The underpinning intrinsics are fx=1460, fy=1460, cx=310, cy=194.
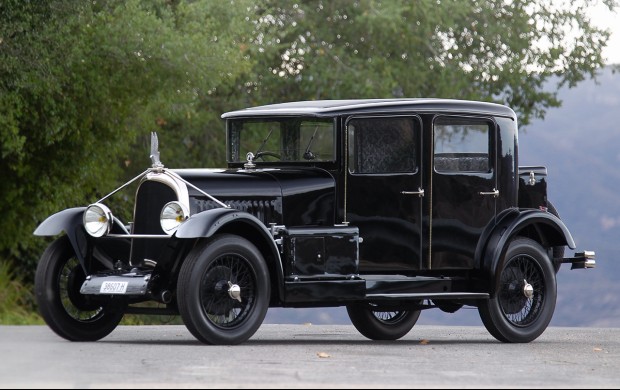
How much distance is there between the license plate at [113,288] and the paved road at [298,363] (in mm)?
460

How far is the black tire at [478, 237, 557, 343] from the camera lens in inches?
548

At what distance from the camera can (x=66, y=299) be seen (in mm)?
12742

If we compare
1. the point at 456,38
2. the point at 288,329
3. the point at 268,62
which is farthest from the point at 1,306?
the point at 456,38

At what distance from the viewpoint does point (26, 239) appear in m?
24.2

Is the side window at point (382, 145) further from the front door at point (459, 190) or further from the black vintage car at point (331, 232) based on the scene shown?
the front door at point (459, 190)

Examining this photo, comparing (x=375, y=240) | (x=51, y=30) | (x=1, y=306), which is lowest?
(x=1, y=306)

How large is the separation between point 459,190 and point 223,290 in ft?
9.57

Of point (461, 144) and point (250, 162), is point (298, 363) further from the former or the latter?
point (461, 144)

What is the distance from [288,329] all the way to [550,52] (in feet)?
64.7

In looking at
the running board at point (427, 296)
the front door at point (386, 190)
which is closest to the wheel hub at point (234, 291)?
the running board at point (427, 296)

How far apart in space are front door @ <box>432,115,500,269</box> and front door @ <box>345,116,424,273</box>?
7.8 inches

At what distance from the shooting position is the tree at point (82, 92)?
66.9 ft

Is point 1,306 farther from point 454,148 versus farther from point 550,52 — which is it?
point 550,52

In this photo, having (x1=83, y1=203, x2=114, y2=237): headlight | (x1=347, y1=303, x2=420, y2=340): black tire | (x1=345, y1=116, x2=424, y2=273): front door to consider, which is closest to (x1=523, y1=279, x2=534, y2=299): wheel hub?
(x1=345, y1=116, x2=424, y2=273): front door
